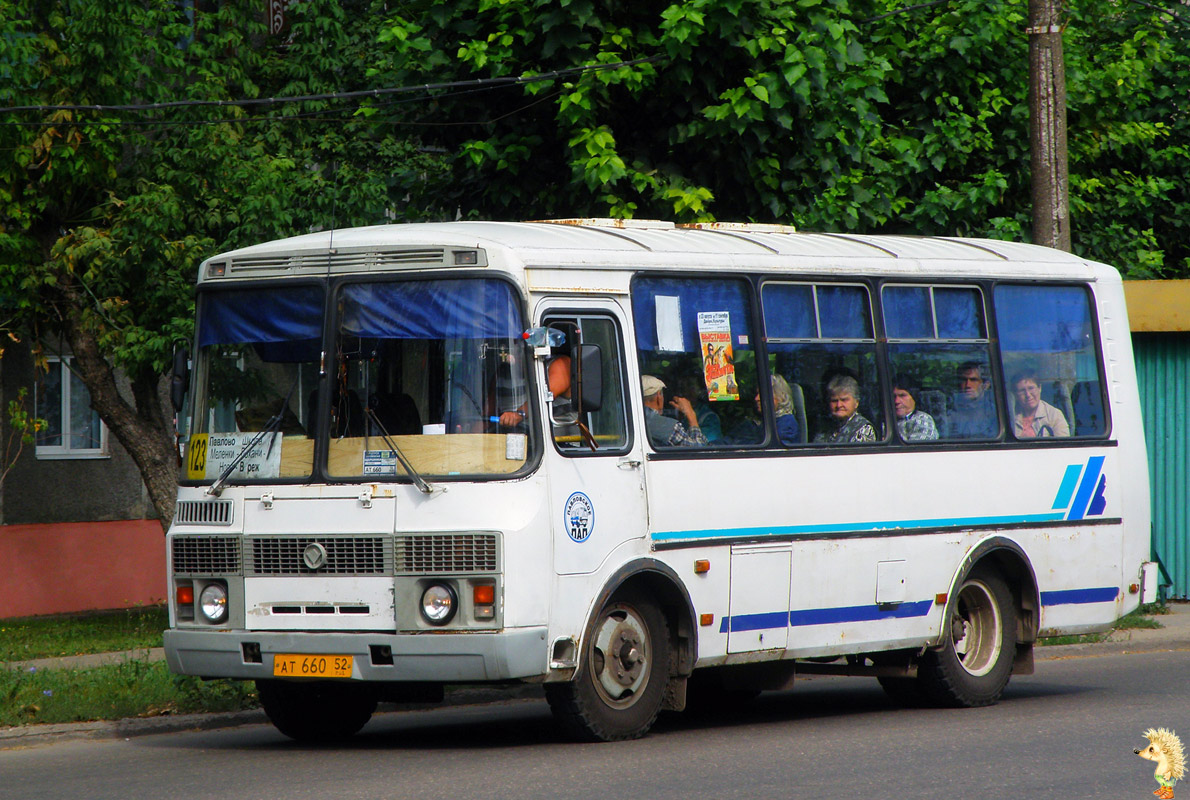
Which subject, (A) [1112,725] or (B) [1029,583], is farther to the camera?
(B) [1029,583]

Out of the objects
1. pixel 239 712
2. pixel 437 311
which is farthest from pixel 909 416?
pixel 239 712

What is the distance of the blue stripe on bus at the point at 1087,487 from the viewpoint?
1193 centimetres

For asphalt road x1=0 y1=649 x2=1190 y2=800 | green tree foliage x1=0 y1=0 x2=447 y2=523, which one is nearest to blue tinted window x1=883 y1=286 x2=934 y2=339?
asphalt road x1=0 y1=649 x2=1190 y2=800

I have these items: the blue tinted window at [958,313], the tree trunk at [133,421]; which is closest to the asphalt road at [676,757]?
the blue tinted window at [958,313]

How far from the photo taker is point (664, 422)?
9750 mm

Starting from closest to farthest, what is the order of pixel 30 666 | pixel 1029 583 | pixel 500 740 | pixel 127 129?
pixel 500 740
pixel 1029 583
pixel 30 666
pixel 127 129

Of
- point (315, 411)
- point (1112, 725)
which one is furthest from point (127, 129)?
point (1112, 725)

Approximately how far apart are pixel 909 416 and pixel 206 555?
4.52 metres

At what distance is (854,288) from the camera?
11039mm

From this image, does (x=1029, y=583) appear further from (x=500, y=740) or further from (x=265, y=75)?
(x=265, y=75)

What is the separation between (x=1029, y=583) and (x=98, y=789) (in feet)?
20.6

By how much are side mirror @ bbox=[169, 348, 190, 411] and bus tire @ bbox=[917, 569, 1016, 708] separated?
4968mm

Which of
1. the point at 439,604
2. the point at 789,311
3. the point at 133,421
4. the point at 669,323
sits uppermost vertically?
the point at 133,421

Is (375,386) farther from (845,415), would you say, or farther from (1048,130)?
(1048,130)
